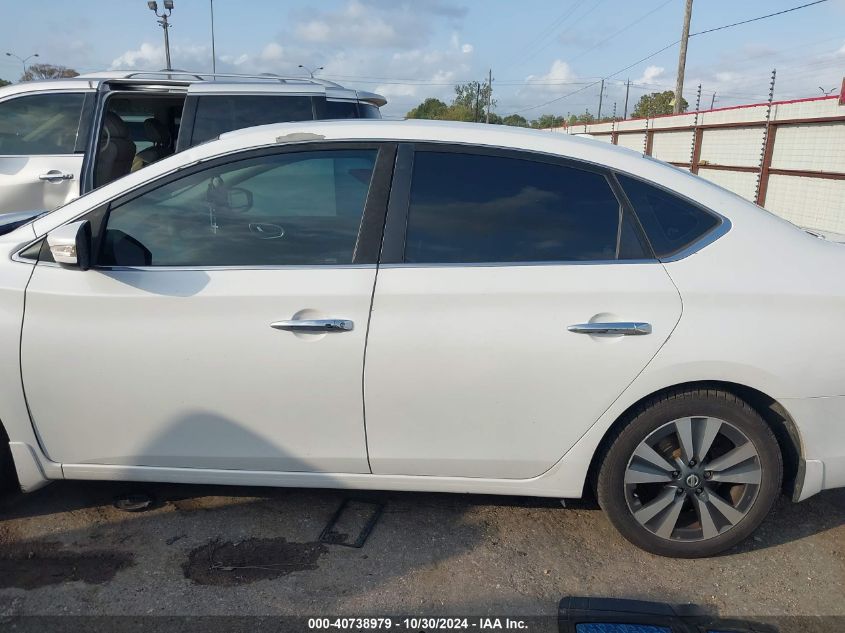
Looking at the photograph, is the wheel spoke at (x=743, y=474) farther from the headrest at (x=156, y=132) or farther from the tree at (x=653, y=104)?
the tree at (x=653, y=104)

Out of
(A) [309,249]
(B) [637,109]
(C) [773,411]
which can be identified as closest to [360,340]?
(A) [309,249]

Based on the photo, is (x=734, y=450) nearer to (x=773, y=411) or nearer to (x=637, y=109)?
(x=773, y=411)

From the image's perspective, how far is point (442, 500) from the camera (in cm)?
316

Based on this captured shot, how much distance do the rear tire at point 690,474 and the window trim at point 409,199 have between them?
0.63 metres

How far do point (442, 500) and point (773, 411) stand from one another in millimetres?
1523

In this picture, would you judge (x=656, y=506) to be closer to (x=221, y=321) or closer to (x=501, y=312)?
(x=501, y=312)

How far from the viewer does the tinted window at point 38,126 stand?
17.7ft

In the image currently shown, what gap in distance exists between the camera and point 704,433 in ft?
8.48

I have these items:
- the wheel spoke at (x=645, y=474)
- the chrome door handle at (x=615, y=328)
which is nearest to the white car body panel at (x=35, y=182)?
the chrome door handle at (x=615, y=328)

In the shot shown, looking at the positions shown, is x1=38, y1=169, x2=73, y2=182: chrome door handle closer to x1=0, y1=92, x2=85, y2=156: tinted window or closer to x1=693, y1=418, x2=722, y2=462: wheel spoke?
x1=0, y1=92, x2=85, y2=156: tinted window

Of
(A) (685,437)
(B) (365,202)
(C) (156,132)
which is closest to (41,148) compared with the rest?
(C) (156,132)

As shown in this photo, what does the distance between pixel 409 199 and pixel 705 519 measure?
1.80 m

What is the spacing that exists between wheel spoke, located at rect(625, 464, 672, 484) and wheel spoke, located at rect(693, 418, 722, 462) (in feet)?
0.54

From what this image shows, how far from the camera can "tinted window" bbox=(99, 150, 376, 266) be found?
264 cm
